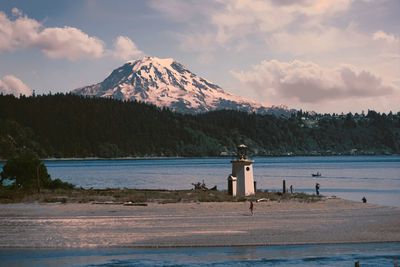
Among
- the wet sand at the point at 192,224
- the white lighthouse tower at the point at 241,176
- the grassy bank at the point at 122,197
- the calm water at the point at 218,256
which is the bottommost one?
the calm water at the point at 218,256

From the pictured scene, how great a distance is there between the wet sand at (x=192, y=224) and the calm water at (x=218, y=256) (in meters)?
1.82

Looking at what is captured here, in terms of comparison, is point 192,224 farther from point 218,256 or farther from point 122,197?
point 122,197

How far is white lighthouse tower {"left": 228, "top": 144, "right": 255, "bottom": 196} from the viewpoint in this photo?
6638 centimetres

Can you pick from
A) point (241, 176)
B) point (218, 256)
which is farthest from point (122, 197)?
point (218, 256)

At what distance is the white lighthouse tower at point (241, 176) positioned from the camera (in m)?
66.4

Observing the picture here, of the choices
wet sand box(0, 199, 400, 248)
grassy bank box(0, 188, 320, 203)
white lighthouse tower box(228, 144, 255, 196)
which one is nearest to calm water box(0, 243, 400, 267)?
wet sand box(0, 199, 400, 248)

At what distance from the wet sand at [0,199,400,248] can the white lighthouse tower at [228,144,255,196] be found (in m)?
4.10

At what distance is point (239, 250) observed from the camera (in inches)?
1487

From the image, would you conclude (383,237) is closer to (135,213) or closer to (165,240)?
(165,240)

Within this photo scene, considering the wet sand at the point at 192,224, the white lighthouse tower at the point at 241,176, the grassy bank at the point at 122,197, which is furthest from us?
the white lighthouse tower at the point at 241,176

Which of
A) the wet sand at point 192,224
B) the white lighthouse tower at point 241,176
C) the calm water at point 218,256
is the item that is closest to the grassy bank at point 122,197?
the white lighthouse tower at point 241,176

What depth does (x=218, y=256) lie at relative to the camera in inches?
1416

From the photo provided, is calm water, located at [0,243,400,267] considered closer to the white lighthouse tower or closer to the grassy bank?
the white lighthouse tower

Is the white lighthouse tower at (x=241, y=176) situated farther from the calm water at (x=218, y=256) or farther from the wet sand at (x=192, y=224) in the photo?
the calm water at (x=218, y=256)
